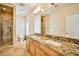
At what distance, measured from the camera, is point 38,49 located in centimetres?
185

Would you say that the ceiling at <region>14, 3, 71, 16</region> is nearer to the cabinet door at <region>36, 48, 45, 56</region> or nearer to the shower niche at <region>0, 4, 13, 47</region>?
the shower niche at <region>0, 4, 13, 47</region>

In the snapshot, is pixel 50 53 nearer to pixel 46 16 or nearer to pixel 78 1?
pixel 46 16

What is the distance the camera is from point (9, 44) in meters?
1.90

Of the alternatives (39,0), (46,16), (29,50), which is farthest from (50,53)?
(39,0)

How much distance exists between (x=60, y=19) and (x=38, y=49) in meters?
0.69

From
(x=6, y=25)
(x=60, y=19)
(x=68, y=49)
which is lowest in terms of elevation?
(x=68, y=49)

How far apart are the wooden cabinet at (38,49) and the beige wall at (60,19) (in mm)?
336

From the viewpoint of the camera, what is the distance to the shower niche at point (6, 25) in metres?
1.82

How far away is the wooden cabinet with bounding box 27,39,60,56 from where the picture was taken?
5.52 feet

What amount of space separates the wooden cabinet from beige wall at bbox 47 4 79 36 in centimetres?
34

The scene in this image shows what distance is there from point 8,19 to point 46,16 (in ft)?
2.38

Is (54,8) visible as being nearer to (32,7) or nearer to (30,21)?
(32,7)

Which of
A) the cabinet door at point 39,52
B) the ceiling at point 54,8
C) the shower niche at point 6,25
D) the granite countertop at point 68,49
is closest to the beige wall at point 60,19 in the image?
the ceiling at point 54,8

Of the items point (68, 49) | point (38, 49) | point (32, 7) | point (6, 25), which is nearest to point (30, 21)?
point (32, 7)
